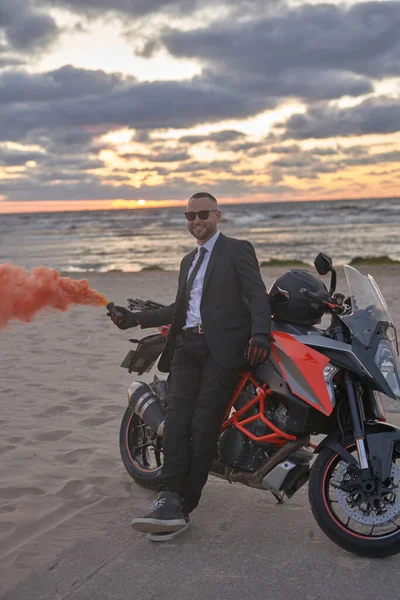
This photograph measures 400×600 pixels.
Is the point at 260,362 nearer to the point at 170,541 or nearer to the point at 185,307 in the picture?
the point at 185,307

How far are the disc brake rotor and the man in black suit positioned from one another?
83cm

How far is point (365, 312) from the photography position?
3.85 m

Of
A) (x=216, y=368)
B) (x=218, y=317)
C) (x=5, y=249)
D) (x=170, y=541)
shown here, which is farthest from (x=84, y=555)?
(x=5, y=249)

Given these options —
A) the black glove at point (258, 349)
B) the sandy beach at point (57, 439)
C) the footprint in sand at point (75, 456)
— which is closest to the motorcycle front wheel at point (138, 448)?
the sandy beach at point (57, 439)

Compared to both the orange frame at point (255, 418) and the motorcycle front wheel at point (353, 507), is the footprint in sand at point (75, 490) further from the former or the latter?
the motorcycle front wheel at point (353, 507)

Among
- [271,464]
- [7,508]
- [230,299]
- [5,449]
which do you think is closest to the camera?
[271,464]

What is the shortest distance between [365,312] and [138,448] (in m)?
2.00

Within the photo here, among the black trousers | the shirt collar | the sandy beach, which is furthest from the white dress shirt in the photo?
the sandy beach

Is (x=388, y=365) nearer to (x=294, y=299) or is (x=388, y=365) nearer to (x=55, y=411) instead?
(x=294, y=299)

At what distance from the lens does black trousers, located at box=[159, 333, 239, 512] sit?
4066mm

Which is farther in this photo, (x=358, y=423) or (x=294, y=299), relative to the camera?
(x=294, y=299)

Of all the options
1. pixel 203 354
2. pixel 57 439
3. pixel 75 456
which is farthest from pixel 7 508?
pixel 203 354

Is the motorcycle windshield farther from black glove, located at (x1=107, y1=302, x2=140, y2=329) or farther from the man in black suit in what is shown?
black glove, located at (x1=107, y1=302, x2=140, y2=329)

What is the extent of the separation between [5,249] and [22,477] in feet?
111
